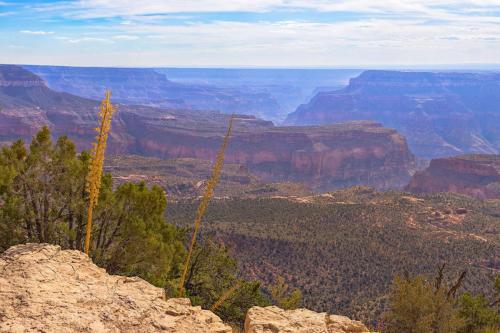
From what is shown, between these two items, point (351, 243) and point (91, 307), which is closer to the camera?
point (91, 307)

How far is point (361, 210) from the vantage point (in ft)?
187

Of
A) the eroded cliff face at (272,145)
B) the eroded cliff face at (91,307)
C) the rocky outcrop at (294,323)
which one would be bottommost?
the eroded cliff face at (272,145)

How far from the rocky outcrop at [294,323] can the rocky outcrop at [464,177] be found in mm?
107257

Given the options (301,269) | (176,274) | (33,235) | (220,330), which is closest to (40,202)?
(33,235)

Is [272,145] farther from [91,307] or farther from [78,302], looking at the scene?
[91,307]

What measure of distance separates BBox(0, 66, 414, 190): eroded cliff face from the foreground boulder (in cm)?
14326

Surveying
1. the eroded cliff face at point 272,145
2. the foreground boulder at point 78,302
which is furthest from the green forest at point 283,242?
the eroded cliff face at point 272,145

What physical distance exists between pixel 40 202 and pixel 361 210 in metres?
45.7

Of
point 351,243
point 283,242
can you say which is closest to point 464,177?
point 351,243

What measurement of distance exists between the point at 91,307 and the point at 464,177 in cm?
12218

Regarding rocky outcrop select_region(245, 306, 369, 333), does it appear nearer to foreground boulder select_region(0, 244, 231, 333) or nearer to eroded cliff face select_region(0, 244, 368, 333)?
eroded cliff face select_region(0, 244, 368, 333)

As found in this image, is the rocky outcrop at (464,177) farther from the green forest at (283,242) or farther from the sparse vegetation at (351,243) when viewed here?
the sparse vegetation at (351,243)

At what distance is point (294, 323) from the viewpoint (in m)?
9.38

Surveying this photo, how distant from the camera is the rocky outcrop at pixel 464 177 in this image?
10919cm
